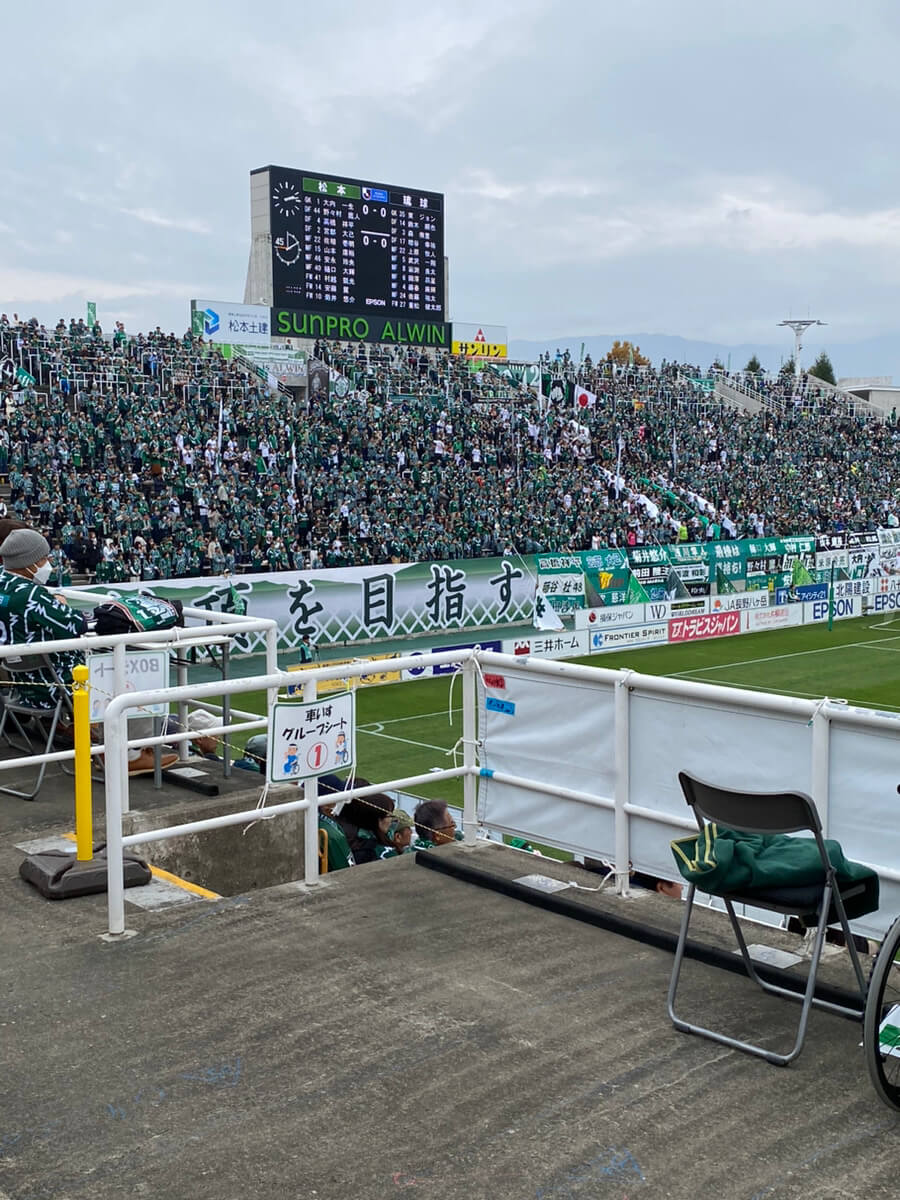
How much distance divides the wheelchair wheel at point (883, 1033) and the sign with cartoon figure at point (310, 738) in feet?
9.51

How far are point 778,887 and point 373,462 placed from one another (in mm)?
31507

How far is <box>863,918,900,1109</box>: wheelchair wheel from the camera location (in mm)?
3945

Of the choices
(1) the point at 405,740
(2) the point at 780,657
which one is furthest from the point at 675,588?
(1) the point at 405,740

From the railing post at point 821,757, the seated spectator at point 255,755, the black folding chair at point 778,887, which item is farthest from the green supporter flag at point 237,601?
the black folding chair at point 778,887

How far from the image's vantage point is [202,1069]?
169 inches

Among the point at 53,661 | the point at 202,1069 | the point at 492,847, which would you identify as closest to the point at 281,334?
the point at 53,661

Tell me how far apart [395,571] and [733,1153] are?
2616cm

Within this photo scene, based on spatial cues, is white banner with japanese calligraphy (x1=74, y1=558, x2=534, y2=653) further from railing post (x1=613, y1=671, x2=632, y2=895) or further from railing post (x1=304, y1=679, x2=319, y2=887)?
railing post (x1=613, y1=671, x2=632, y2=895)

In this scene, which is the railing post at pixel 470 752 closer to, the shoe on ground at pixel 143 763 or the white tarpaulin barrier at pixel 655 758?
the white tarpaulin barrier at pixel 655 758

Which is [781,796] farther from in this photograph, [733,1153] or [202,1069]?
[202,1069]

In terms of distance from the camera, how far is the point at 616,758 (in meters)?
6.00

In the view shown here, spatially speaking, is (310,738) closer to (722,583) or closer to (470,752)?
(470,752)

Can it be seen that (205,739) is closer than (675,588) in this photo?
Yes

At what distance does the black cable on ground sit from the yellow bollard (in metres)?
1.75
